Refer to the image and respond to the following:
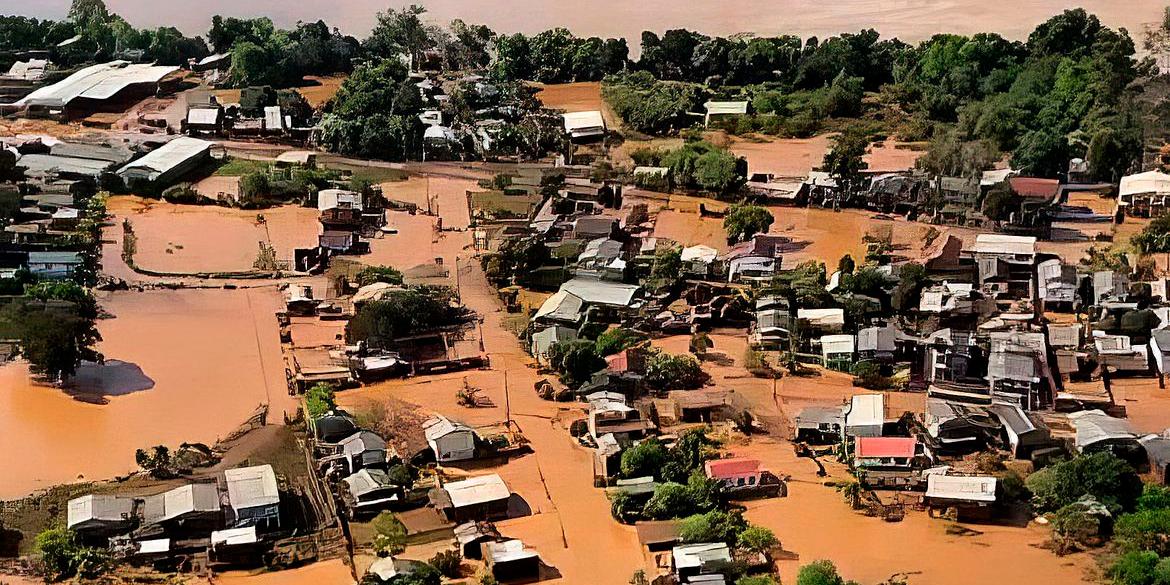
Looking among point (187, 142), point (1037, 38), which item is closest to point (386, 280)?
point (187, 142)

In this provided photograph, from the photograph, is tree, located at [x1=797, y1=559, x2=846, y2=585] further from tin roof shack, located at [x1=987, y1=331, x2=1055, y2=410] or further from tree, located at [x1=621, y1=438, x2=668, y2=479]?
tin roof shack, located at [x1=987, y1=331, x2=1055, y2=410]

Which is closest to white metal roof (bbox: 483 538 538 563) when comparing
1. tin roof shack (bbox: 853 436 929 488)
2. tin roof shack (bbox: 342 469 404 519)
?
tin roof shack (bbox: 342 469 404 519)

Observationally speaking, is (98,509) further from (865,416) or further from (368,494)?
(865,416)

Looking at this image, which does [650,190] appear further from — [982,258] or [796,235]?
[982,258]

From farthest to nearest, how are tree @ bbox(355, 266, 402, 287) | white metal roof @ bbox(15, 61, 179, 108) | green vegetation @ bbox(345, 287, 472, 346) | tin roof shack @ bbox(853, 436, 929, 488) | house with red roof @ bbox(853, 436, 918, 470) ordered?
white metal roof @ bbox(15, 61, 179, 108), tree @ bbox(355, 266, 402, 287), green vegetation @ bbox(345, 287, 472, 346), house with red roof @ bbox(853, 436, 918, 470), tin roof shack @ bbox(853, 436, 929, 488)

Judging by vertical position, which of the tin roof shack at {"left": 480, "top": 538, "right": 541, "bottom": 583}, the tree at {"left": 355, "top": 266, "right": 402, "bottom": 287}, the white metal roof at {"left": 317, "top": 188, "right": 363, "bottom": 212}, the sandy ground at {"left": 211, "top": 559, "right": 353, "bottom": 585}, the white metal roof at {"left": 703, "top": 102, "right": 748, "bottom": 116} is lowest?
the sandy ground at {"left": 211, "top": 559, "right": 353, "bottom": 585}

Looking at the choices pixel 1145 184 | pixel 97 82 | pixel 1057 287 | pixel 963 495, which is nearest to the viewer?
pixel 963 495

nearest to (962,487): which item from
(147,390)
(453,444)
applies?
(453,444)

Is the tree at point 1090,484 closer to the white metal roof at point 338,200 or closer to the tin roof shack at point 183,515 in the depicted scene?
the tin roof shack at point 183,515
